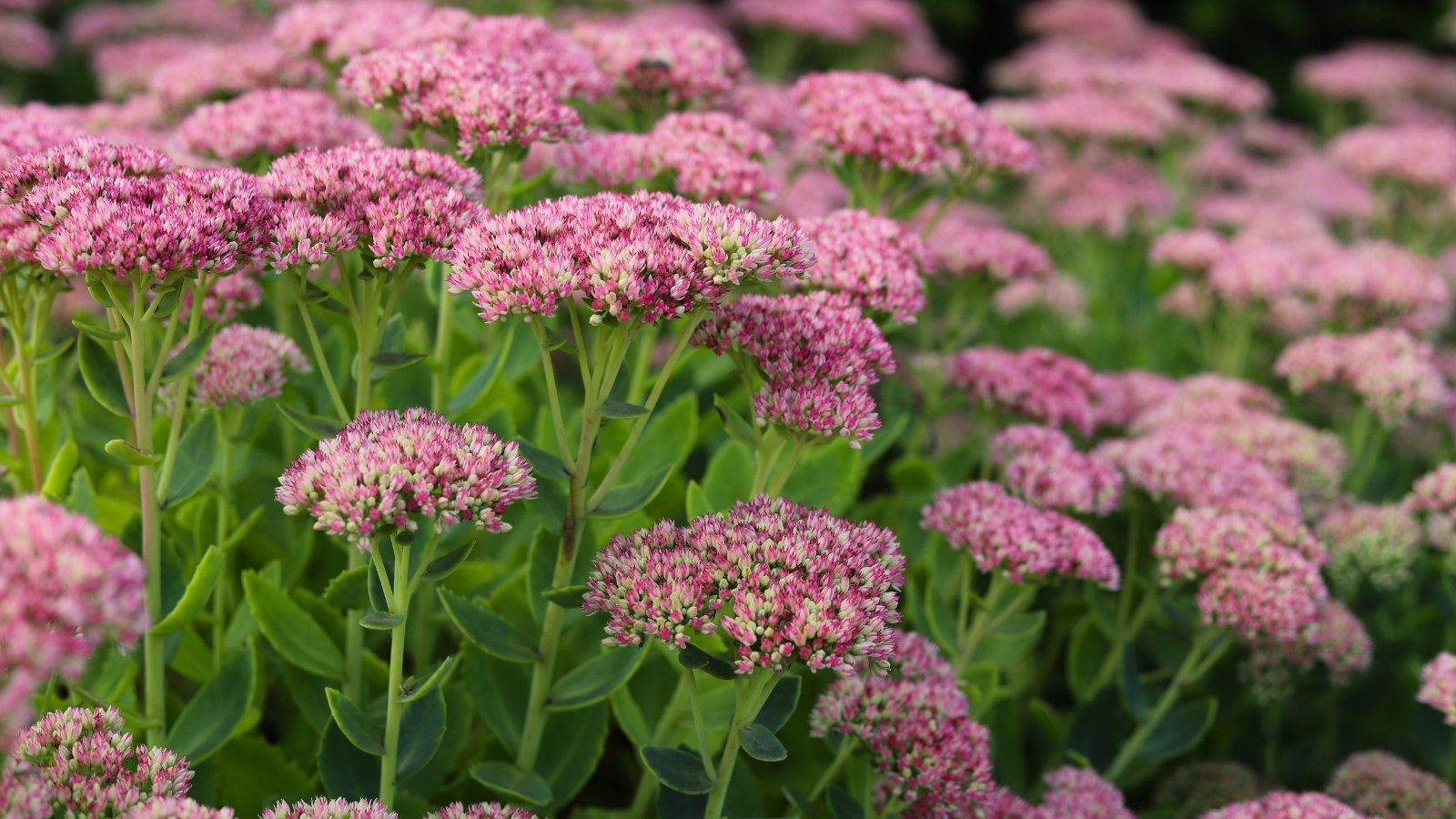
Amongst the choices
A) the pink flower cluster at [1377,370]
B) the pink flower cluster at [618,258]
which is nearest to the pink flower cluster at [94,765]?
the pink flower cluster at [618,258]

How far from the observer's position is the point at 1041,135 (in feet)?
16.9

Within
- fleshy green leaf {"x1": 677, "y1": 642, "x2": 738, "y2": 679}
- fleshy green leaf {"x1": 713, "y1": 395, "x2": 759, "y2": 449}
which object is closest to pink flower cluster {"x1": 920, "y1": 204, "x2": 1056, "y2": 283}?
fleshy green leaf {"x1": 713, "y1": 395, "x2": 759, "y2": 449}

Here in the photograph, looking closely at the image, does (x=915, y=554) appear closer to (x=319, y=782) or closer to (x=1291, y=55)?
(x=319, y=782)

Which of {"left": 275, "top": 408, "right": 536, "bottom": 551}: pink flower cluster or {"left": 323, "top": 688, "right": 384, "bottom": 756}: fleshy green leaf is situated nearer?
{"left": 275, "top": 408, "right": 536, "bottom": 551}: pink flower cluster

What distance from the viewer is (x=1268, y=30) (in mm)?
9664

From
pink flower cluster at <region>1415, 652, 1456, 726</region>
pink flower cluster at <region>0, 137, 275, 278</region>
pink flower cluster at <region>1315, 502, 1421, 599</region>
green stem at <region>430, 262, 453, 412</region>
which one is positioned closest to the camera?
pink flower cluster at <region>0, 137, 275, 278</region>

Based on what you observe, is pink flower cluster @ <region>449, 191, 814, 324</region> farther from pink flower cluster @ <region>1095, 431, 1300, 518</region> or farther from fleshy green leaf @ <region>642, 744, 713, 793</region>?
pink flower cluster @ <region>1095, 431, 1300, 518</region>

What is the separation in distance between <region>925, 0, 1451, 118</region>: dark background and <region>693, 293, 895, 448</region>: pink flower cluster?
8.05 meters

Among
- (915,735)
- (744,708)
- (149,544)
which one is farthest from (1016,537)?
(149,544)

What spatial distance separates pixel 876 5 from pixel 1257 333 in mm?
2529

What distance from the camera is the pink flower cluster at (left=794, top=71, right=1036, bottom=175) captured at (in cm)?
234

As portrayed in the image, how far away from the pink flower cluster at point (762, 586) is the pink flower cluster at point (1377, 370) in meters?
1.94

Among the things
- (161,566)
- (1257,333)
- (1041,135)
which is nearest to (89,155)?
(161,566)

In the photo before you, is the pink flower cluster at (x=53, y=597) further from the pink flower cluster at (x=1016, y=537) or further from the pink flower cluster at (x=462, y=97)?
the pink flower cluster at (x=1016, y=537)
